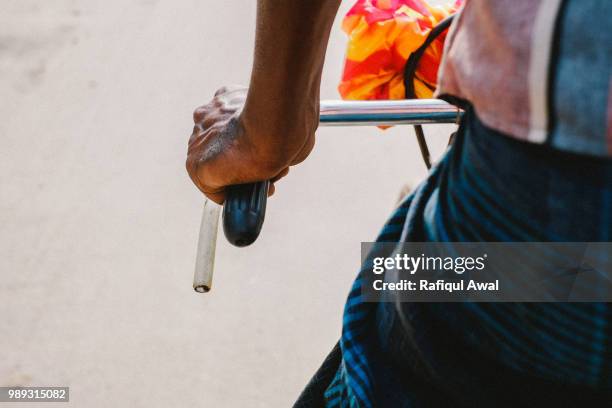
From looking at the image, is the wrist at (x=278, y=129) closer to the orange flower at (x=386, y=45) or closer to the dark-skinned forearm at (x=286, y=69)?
the dark-skinned forearm at (x=286, y=69)

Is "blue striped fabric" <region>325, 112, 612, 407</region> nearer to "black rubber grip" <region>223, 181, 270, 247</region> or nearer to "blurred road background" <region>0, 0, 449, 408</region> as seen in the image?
"black rubber grip" <region>223, 181, 270, 247</region>

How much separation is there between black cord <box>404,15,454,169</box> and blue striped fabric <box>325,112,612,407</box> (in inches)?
27.5

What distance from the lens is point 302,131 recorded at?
477 mm

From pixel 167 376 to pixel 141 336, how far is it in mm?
106

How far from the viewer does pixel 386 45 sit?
1212mm

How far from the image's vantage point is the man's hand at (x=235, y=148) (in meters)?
0.48

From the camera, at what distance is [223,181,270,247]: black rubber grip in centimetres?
51

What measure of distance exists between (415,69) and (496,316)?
0.86 meters

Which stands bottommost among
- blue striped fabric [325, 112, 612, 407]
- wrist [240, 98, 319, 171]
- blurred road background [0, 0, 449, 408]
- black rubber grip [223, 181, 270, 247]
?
blue striped fabric [325, 112, 612, 407]

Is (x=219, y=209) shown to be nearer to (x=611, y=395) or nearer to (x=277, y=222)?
(x=611, y=395)

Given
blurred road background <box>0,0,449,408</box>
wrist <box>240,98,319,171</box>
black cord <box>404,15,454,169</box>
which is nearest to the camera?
wrist <box>240,98,319,171</box>

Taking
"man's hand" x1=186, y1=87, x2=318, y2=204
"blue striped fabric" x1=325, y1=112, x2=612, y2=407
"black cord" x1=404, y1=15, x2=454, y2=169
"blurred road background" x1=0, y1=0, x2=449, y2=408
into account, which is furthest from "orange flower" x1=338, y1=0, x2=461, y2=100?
"blue striped fabric" x1=325, y1=112, x2=612, y2=407

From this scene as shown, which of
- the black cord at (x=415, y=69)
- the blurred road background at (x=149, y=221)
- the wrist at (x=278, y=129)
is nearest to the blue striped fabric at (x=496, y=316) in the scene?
the wrist at (x=278, y=129)

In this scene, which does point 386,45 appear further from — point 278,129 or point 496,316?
point 496,316
